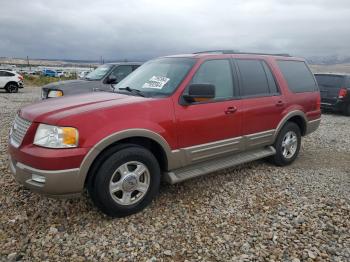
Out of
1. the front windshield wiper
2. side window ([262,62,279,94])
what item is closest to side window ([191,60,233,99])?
the front windshield wiper

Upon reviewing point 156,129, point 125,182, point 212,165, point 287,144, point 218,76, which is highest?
point 218,76

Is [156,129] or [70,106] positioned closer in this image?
[70,106]

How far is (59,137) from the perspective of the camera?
3.12 metres

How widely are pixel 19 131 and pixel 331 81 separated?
37.0 ft

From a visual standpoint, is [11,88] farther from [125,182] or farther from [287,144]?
[125,182]

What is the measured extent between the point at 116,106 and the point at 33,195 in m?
1.71

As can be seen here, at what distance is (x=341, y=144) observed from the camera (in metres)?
7.23

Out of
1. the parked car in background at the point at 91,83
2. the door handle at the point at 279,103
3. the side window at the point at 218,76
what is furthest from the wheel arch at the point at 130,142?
the parked car in background at the point at 91,83

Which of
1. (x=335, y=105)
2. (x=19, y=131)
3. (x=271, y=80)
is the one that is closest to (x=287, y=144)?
(x=271, y=80)

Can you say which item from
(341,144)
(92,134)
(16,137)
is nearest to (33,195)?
(16,137)

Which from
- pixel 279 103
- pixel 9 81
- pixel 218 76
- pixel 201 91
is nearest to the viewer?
pixel 201 91

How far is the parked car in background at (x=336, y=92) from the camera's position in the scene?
11453 mm

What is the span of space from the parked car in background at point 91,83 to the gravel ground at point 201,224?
13.8 ft

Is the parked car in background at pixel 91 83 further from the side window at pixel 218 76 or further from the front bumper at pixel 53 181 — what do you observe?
the front bumper at pixel 53 181
